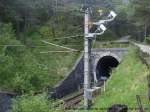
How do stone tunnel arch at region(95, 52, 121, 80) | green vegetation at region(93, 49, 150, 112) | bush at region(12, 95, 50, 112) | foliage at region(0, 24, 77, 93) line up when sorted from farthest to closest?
stone tunnel arch at region(95, 52, 121, 80)
foliage at region(0, 24, 77, 93)
green vegetation at region(93, 49, 150, 112)
bush at region(12, 95, 50, 112)

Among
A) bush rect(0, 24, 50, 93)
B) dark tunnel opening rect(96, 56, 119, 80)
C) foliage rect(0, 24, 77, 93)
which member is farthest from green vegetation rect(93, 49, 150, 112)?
dark tunnel opening rect(96, 56, 119, 80)

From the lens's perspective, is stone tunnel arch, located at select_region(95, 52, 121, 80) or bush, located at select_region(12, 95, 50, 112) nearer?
bush, located at select_region(12, 95, 50, 112)

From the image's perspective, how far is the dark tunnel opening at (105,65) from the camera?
155 feet

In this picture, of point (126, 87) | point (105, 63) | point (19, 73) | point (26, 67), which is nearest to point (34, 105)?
point (126, 87)

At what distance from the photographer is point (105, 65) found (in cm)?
5069

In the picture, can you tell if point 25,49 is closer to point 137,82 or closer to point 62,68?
point 62,68

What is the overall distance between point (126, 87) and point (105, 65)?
2935cm

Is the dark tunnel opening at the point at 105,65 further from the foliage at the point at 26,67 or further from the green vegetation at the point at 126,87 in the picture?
the green vegetation at the point at 126,87

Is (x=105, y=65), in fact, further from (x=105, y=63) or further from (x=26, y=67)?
(x=26, y=67)

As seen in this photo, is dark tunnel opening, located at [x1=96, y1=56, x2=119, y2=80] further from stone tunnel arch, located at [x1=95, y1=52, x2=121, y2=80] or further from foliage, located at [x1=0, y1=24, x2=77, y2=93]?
foliage, located at [x1=0, y1=24, x2=77, y2=93]

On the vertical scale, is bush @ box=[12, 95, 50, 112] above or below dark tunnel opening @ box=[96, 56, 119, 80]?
above

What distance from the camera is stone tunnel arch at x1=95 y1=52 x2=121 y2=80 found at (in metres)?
45.5

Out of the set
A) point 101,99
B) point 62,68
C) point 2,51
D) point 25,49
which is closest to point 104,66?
point 62,68

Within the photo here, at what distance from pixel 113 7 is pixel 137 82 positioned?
36.0m
